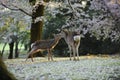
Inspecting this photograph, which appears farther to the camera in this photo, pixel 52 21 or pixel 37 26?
pixel 52 21

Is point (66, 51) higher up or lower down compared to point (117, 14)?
lower down

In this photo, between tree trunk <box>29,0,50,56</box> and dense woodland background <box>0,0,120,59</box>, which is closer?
dense woodland background <box>0,0,120,59</box>

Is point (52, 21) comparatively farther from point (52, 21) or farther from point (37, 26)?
point (37, 26)

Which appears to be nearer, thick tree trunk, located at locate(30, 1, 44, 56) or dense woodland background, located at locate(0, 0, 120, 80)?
dense woodland background, located at locate(0, 0, 120, 80)

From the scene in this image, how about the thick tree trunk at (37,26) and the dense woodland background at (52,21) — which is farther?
the thick tree trunk at (37,26)

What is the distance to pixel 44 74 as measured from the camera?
432 inches

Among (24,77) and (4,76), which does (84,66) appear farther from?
(4,76)

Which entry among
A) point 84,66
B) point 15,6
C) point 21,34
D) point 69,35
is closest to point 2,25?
point 21,34

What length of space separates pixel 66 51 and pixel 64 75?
41.0 feet

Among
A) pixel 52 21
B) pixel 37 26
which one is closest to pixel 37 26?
pixel 37 26

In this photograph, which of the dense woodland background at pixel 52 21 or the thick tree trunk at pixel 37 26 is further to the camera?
the thick tree trunk at pixel 37 26

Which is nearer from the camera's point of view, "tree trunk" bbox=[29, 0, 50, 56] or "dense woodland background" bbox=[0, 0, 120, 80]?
"dense woodland background" bbox=[0, 0, 120, 80]

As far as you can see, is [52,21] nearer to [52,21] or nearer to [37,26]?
[52,21]

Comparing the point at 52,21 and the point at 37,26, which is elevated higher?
the point at 52,21
